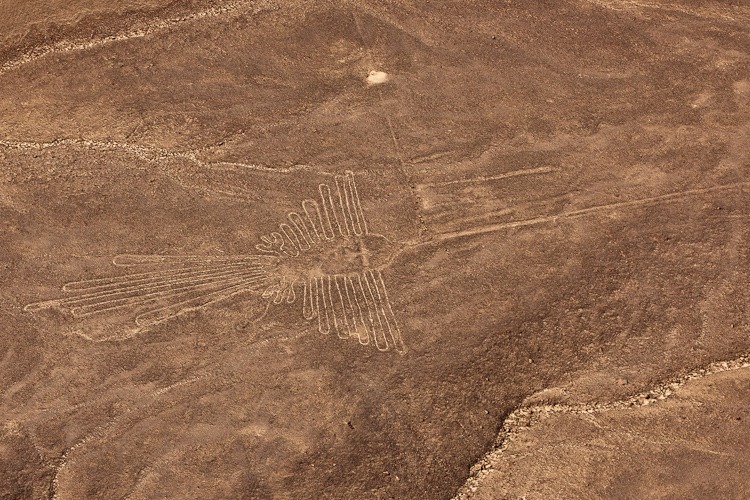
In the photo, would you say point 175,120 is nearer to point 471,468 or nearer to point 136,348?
point 136,348

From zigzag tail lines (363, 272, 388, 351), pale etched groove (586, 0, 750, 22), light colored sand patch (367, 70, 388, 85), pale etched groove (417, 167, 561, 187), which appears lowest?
zigzag tail lines (363, 272, 388, 351)

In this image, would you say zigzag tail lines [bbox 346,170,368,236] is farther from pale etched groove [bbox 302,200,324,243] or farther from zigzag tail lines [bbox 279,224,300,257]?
zigzag tail lines [bbox 279,224,300,257]

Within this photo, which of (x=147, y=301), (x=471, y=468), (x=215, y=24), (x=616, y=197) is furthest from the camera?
(x=215, y=24)

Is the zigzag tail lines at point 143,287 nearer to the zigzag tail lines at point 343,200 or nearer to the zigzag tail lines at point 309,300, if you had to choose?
the zigzag tail lines at point 309,300

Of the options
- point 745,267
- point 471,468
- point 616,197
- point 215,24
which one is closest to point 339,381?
point 471,468

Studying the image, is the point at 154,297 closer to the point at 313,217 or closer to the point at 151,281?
the point at 151,281

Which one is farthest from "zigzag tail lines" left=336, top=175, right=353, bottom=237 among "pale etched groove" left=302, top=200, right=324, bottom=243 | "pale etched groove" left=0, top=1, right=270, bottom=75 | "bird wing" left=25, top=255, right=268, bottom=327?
"pale etched groove" left=0, top=1, right=270, bottom=75

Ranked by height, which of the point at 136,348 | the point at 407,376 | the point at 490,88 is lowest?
the point at 407,376
